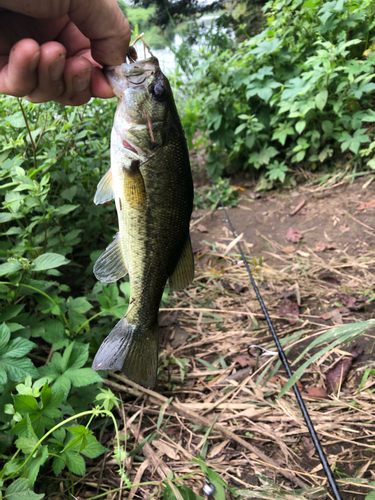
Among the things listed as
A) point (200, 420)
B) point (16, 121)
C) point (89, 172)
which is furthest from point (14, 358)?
point (89, 172)

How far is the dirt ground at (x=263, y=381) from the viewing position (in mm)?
1532

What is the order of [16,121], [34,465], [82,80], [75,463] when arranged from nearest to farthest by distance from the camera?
1. [34,465]
2. [75,463]
3. [82,80]
4. [16,121]

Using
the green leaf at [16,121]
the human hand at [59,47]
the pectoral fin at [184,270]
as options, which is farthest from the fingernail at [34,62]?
the pectoral fin at [184,270]

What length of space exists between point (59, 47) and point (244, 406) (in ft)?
6.53

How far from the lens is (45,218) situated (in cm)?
191

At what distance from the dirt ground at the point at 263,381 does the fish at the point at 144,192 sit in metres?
0.53

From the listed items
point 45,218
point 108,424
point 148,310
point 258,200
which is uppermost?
point 45,218

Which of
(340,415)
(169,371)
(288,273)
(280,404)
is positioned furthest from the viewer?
(288,273)

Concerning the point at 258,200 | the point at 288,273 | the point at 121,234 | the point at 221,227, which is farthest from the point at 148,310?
the point at 258,200

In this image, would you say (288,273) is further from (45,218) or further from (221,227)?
(45,218)

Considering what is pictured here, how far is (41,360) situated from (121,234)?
1114 mm

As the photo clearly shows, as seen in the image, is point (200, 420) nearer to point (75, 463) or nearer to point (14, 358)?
point (75, 463)

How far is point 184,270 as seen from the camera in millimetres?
1368

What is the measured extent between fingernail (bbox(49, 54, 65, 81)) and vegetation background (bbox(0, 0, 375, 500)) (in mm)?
579
